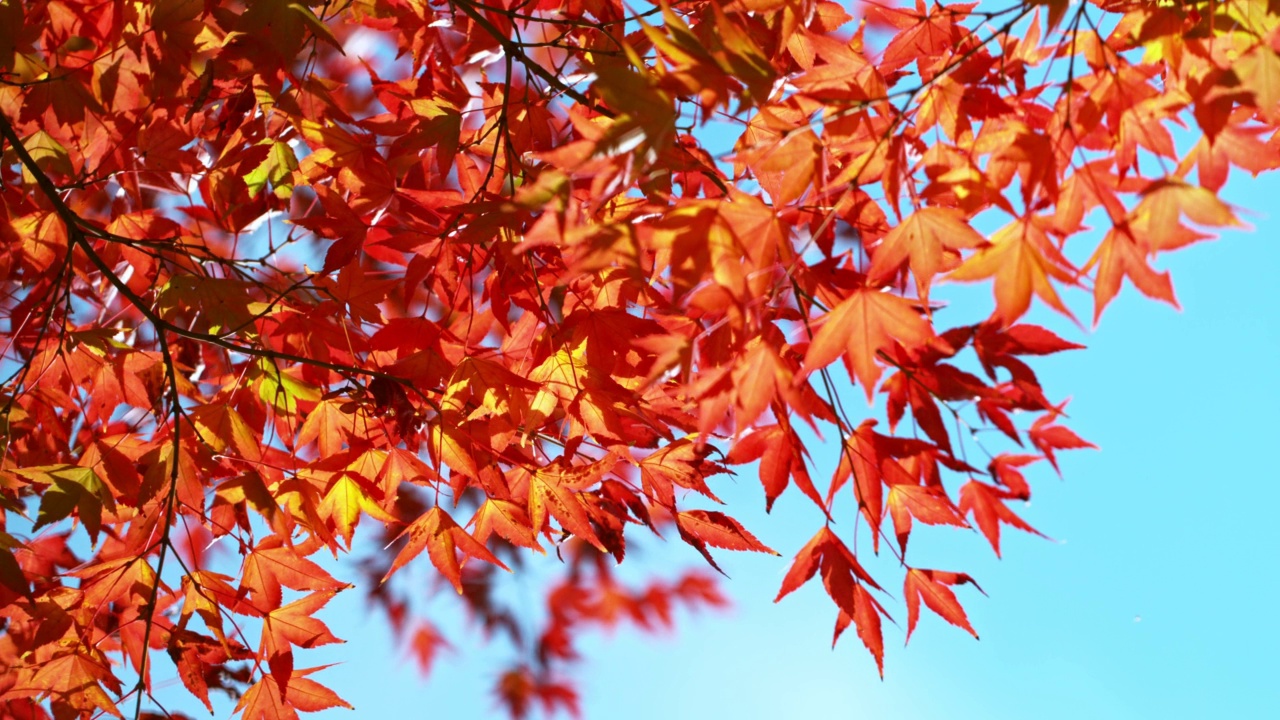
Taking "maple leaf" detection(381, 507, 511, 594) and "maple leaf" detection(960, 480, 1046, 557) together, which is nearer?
"maple leaf" detection(960, 480, 1046, 557)

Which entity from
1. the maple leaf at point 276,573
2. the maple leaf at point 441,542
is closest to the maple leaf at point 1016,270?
the maple leaf at point 441,542

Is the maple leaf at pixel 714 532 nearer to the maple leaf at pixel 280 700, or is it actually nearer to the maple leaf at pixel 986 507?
the maple leaf at pixel 986 507

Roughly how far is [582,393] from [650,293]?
0.18 metres

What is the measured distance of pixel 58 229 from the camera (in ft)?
5.66

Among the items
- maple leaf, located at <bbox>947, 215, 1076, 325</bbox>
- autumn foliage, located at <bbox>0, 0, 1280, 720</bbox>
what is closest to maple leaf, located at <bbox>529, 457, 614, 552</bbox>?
autumn foliage, located at <bbox>0, 0, 1280, 720</bbox>

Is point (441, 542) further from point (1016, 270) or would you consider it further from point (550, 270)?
point (1016, 270)

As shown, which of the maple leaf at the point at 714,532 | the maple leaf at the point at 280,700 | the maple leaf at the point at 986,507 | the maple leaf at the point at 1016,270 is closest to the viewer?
the maple leaf at the point at 1016,270

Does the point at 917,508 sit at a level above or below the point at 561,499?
below

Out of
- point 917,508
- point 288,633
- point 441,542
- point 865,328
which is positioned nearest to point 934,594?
point 917,508

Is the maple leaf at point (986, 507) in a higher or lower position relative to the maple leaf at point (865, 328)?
lower

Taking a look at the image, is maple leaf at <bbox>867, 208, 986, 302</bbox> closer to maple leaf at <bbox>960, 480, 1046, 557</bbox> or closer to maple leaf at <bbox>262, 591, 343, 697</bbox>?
maple leaf at <bbox>960, 480, 1046, 557</bbox>

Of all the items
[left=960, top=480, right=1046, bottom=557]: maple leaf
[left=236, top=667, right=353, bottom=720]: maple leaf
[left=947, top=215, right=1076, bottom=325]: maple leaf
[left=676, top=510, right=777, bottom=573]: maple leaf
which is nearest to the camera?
[left=947, top=215, right=1076, bottom=325]: maple leaf

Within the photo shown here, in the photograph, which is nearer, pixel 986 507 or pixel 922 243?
pixel 922 243

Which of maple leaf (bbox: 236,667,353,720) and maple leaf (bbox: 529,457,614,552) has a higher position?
maple leaf (bbox: 529,457,614,552)
